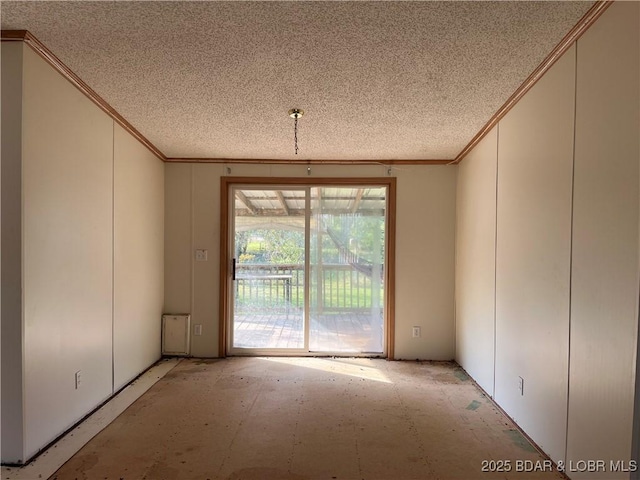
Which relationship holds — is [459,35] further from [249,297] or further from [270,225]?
[249,297]

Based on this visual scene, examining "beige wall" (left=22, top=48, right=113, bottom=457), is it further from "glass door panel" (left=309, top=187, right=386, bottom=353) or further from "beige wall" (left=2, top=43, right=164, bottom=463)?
"glass door panel" (left=309, top=187, right=386, bottom=353)

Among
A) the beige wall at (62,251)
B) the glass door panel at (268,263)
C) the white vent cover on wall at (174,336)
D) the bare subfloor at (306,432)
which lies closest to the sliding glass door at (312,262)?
the glass door panel at (268,263)

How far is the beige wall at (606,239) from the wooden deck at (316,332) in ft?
7.83

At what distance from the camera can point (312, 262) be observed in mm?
4008

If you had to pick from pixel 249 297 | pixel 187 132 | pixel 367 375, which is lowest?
pixel 367 375

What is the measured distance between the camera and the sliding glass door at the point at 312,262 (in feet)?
13.1

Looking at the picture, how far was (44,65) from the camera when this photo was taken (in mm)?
1938

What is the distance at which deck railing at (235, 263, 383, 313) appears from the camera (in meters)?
4.01

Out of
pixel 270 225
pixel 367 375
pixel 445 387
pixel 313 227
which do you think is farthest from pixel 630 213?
pixel 270 225

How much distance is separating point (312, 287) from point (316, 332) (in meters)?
0.53

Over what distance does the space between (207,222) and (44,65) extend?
7.12 feet

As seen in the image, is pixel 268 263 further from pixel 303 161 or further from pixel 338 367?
pixel 338 367

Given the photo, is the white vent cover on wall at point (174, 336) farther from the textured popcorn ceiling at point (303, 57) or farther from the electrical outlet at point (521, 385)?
the electrical outlet at point (521, 385)

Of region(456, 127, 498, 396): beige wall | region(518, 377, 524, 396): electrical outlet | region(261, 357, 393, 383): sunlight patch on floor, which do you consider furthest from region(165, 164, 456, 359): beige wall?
region(518, 377, 524, 396): electrical outlet
